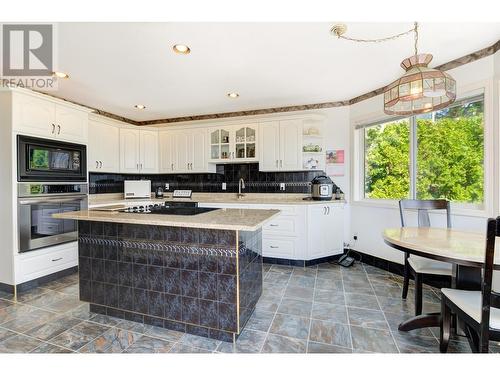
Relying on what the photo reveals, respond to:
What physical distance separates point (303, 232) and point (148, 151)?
3.12 metres

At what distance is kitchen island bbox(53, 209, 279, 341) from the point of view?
65.8 inches

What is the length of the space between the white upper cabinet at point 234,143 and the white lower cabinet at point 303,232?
3.00 ft

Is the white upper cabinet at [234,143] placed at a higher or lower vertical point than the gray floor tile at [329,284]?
higher

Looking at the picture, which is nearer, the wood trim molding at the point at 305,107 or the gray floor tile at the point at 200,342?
the gray floor tile at the point at 200,342

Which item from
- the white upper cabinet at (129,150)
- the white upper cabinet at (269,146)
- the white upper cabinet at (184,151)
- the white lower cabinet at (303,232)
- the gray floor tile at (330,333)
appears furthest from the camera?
the white upper cabinet at (184,151)

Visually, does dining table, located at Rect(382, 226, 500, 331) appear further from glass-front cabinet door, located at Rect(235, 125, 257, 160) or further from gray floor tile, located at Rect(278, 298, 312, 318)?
glass-front cabinet door, located at Rect(235, 125, 257, 160)

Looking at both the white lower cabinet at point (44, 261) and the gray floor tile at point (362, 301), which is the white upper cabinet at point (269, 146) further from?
the white lower cabinet at point (44, 261)

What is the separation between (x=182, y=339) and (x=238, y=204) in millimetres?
2017

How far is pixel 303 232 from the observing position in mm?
3324

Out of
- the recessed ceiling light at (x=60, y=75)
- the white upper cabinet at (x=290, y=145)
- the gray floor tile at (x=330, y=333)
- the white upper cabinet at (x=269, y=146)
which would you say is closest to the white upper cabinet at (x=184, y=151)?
the white upper cabinet at (x=269, y=146)

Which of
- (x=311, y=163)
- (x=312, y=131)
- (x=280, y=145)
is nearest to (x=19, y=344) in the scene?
(x=280, y=145)

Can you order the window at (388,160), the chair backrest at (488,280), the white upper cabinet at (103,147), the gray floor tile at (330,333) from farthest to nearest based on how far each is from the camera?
the white upper cabinet at (103,147) < the window at (388,160) < the gray floor tile at (330,333) < the chair backrest at (488,280)

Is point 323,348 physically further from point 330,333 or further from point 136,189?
point 136,189

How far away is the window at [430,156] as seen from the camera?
2406 millimetres
